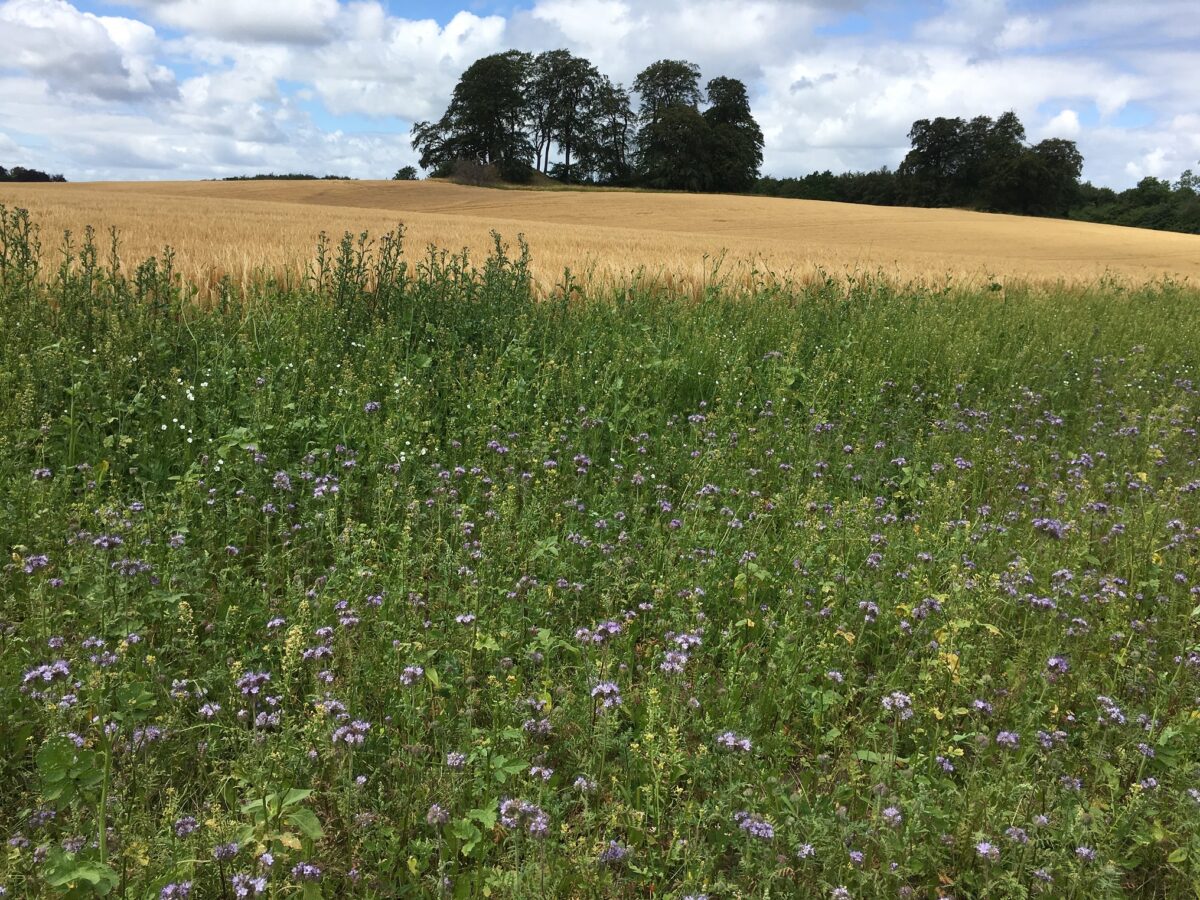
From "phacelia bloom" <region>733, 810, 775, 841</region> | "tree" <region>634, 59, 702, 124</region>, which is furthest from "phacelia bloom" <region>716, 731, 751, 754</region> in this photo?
"tree" <region>634, 59, 702, 124</region>

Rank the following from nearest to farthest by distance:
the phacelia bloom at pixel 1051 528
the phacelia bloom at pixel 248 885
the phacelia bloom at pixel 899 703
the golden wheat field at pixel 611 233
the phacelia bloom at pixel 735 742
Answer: the phacelia bloom at pixel 248 885 → the phacelia bloom at pixel 735 742 → the phacelia bloom at pixel 899 703 → the phacelia bloom at pixel 1051 528 → the golden wheat field at pixel 611 233

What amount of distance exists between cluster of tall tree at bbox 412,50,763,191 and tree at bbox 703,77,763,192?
113 millimetres

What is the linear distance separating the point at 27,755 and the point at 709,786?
2.45 metres

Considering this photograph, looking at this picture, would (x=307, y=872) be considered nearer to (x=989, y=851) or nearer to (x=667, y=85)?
(x=989, y=851)

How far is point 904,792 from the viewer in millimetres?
2623

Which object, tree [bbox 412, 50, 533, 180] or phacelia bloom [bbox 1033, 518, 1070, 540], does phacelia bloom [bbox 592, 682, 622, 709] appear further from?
tree [bbox 412, 50, 533, 180]

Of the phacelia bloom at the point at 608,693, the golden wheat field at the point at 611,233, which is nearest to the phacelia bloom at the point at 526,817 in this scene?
the phacelia bloom at the point at 608,693

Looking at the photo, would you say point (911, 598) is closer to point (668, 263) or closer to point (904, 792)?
point (904, 792)

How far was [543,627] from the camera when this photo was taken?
3492 mm

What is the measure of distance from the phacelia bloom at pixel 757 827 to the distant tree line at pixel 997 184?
83.6 metres

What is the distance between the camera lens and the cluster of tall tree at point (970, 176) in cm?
7912

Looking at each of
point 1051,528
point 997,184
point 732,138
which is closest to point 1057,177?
point 997,184

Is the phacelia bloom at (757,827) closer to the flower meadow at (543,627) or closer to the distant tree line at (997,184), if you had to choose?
the flower meadow at (543,627)

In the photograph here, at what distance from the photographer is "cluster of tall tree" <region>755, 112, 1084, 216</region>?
260 feet
